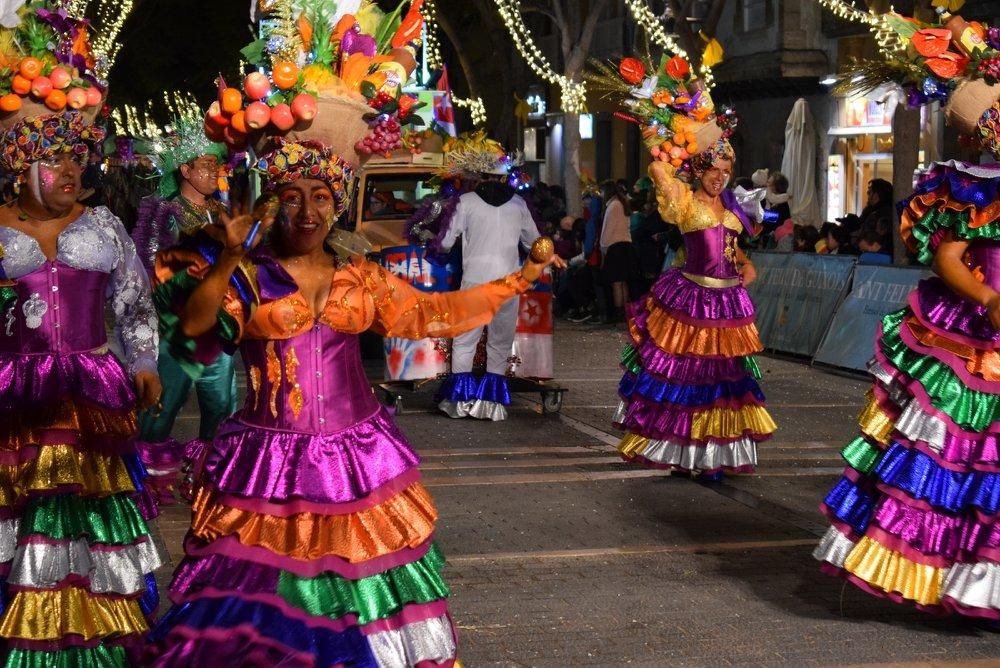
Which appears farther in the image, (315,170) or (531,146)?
(531,146)

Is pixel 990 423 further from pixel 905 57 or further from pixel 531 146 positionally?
pixel 531 146

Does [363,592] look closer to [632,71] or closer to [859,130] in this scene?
[632,71]

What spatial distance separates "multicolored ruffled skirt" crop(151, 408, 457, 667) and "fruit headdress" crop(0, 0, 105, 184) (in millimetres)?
1495

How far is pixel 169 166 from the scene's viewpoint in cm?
834

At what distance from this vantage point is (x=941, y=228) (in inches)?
250

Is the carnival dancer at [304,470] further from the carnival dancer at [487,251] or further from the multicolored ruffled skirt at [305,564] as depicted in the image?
the carnival dancer at [487,251]

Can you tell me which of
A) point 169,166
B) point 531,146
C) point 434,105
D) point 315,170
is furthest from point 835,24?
point 315,170

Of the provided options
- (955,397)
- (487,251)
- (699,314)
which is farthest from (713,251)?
(955,397)

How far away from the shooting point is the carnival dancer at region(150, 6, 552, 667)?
4594 mm

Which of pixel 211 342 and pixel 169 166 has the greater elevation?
pixel 169 166

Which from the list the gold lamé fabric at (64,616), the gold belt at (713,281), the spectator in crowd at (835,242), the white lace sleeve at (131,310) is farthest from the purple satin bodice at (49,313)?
the spectator in crowd at (835,242)

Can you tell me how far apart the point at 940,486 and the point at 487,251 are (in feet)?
21.4

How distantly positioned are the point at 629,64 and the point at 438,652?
5.86 metres

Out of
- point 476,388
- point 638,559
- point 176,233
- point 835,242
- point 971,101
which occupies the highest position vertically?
point 971,101
